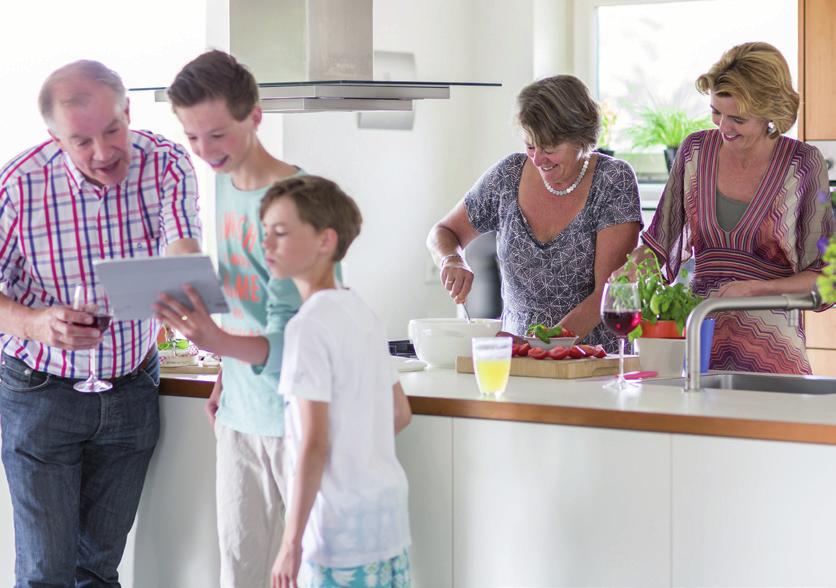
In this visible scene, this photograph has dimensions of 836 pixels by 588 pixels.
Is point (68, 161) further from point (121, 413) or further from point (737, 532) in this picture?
point (737, 532)


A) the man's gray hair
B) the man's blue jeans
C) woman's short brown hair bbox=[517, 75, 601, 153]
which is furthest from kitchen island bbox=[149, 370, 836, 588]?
the man's gray hair

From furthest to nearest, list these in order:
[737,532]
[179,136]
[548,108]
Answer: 1. [179,136]
2. [548,108]
3. [737,532]

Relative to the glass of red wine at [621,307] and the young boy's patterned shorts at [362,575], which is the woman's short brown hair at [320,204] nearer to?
the young boy's patterned shorts at [362,575]

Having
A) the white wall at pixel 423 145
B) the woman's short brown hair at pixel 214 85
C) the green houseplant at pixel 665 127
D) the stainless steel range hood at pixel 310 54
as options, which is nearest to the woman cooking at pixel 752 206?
the stainless steel range hood at pixel 310 54

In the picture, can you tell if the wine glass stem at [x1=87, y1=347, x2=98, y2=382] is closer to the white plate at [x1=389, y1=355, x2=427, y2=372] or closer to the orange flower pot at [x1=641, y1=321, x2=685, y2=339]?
the white plate at [x1=389, y1=355, x2=427, y2=372]

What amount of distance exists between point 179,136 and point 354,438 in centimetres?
241

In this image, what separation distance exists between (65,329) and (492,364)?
0.80 m

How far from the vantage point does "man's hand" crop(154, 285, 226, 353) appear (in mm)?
2055

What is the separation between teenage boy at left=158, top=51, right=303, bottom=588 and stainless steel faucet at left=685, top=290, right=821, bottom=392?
821 mm

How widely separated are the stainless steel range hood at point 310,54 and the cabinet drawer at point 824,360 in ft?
7.08

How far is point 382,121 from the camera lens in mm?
4777

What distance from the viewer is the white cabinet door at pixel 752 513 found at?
6.85 feet

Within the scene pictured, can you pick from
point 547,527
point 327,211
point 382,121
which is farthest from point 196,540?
point 382,121

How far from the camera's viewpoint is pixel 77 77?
2342mm
